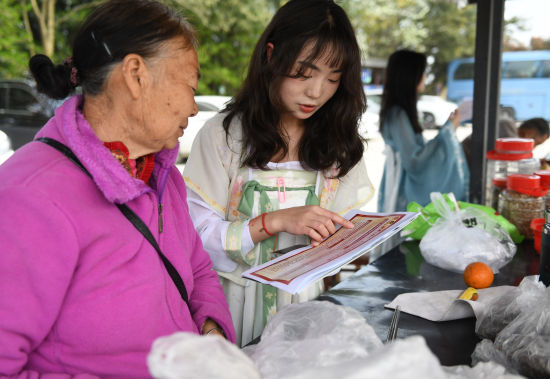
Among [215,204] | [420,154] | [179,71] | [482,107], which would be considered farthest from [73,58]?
[420,154]

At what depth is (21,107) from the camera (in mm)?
8461

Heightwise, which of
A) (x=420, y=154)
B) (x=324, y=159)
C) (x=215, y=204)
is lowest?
(x=420, y=154)

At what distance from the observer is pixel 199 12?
10594 mm

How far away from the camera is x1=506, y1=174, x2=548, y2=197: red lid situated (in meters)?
2.01

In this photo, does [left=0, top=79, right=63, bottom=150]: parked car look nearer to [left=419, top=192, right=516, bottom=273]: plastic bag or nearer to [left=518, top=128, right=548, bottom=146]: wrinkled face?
[left=518, top=128, right=548, bottom=146]: wrinkled face

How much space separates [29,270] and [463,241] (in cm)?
145

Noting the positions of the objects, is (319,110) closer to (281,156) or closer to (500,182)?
(281,156)

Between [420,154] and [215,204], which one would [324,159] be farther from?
[420,154]

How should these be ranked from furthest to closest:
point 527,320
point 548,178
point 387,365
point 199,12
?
point 199,12 → point 548,178 → point 527,320 → point 387,365

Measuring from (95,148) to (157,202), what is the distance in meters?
0.20

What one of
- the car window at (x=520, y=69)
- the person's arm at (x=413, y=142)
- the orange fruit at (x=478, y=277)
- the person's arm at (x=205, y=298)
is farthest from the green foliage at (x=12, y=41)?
the orange fruit at (x=478, y=277)

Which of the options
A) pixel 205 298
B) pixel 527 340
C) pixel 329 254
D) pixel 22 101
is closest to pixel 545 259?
pixel 527 340

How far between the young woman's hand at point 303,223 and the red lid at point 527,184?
100 cm

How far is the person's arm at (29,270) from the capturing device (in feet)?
2.51
